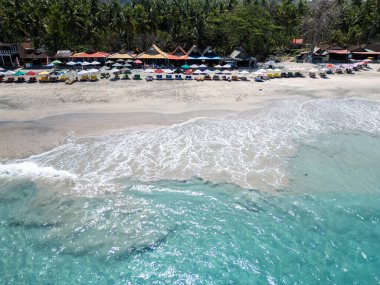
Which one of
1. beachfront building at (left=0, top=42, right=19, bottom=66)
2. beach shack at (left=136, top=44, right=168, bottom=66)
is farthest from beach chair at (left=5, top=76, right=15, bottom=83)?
beach shack at (left=136, top=44, right=168, bottom=66)

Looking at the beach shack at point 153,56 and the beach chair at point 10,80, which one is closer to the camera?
the beach chair at point 10,80

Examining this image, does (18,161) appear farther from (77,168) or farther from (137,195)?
(137,195)

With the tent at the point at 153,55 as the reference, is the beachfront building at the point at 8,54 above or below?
above

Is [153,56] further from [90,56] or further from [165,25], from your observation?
[165,25]

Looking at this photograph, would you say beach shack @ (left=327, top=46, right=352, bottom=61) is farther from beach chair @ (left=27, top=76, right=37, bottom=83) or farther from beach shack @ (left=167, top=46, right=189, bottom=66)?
beach chair @ (left=27, top=76, right=37, bottom=83)

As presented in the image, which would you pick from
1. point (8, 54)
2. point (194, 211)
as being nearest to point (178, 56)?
point (8, 54)

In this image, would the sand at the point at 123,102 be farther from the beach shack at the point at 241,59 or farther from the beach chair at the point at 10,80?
the beach shack at the point at 241,59

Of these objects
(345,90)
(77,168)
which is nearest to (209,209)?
(77,168)

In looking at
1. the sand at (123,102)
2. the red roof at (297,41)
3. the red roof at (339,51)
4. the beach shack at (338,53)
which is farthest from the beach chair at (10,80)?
the red roof at (297,41)
